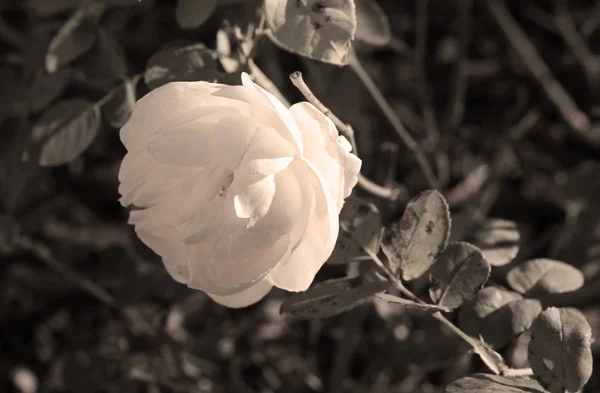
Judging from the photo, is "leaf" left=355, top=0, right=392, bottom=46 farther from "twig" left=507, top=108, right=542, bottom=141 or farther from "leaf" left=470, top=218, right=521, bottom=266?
"twig" left=507, top=108, right=542, bottom=141

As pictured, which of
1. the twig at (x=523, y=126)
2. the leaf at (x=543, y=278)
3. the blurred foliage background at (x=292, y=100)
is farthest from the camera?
the twig at (x=523, y=126)

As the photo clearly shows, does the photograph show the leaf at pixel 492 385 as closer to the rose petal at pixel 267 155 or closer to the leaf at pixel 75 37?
the rose petal at pixel 267 155

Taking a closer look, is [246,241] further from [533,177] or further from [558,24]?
[558,24]

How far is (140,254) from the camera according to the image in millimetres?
1160

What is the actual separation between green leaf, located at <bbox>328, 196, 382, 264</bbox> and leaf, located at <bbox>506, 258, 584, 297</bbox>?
0.55ft

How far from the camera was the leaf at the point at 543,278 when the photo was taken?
809 mm

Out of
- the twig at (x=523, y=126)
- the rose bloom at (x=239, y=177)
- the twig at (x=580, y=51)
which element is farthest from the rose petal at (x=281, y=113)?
the twig at (x=580, y=51)

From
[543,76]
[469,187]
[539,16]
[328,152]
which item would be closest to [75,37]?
[328,152]

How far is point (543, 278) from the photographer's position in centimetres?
82

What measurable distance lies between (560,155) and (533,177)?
0.40 ft

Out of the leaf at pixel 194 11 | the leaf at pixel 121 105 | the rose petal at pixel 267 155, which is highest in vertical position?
the rose petal at pixel 267 155

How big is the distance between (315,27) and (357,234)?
0.68ft

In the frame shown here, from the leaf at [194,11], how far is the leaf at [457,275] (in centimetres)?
35

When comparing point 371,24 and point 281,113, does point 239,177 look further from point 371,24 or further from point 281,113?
point 371,24
